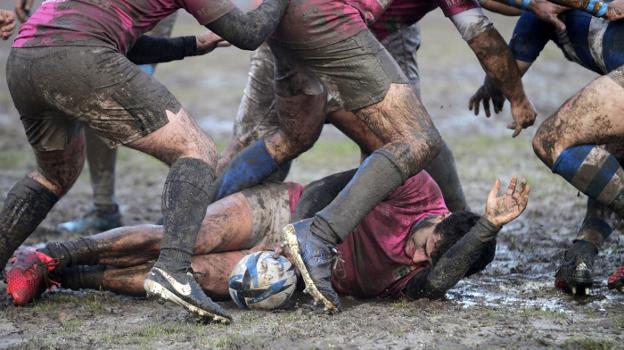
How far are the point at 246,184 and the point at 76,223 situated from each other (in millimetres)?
2038

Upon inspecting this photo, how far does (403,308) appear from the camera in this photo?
5.21m

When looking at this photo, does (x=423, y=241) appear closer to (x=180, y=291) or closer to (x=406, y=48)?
(x=180, y=291)

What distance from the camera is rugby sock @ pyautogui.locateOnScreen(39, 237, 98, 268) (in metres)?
5.50

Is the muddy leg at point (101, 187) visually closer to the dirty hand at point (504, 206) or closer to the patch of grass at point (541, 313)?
the dirty hand at point (504, 206)

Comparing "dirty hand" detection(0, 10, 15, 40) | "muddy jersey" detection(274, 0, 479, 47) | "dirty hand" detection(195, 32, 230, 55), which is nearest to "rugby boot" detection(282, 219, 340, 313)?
"muddy jersey" detection(274, 0, 479, 47)

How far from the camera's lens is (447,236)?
5.38 metres

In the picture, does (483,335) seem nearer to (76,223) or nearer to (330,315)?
(330,315)

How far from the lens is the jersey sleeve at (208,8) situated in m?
4.84

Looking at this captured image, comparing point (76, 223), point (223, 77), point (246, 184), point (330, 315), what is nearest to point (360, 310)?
point (330, 315)

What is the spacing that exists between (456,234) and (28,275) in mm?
2289

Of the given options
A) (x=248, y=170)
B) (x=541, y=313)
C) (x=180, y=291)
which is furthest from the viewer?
(x=248, y=170)

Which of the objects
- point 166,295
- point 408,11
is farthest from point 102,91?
point 408,11

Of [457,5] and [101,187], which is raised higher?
Answer: [457,5]

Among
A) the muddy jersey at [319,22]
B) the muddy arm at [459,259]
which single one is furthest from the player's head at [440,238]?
the muddy jersey at [319,22]
